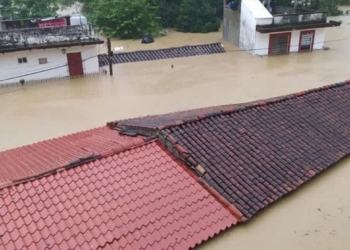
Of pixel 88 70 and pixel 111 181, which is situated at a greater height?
pixel 111 181

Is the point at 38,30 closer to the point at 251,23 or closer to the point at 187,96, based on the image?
the point at 187,96

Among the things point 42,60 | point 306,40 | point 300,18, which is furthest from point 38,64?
point 306,40

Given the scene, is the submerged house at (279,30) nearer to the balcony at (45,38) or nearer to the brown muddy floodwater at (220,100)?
the brown muddy floodwater at (220,100)

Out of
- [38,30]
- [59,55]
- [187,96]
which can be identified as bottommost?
[187,96]

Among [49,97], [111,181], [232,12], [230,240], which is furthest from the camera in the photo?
[232,12]

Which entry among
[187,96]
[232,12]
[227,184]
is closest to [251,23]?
[232,12]

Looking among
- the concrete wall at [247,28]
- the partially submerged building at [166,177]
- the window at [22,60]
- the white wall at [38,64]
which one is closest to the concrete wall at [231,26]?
the concrete wall at [247,28]

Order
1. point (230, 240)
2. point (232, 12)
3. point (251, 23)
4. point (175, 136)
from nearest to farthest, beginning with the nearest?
point (230, 240) < point (175, 136) < point (251, 23) < point (232, 12)
